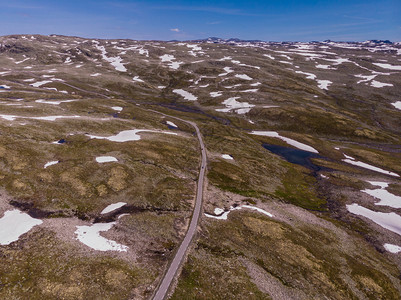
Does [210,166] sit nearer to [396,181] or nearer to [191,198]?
[191,198]

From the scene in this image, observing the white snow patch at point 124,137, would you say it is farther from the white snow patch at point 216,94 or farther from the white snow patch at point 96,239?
the white snow patch at point 216,94

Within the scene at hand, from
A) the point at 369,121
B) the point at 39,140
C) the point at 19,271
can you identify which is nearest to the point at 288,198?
the point at 19,271

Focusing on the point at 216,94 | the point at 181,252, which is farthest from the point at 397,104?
the point at 181,252

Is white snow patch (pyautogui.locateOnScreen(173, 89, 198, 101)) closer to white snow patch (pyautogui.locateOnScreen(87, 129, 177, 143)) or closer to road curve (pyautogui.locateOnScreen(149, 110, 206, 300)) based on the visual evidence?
white snow patch (pyautogui.locateOnScreen(87, 129, 177, 143))

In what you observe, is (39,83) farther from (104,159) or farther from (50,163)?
(104,159)

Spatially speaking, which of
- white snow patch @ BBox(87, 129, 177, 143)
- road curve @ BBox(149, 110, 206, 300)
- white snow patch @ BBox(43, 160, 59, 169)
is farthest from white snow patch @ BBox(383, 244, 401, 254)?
white snow patch @ BBox(43, 160, 59, 169)

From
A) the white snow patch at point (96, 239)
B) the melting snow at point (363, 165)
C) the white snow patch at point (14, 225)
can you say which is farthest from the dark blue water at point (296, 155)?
the white snow patch at point (14, 225)
